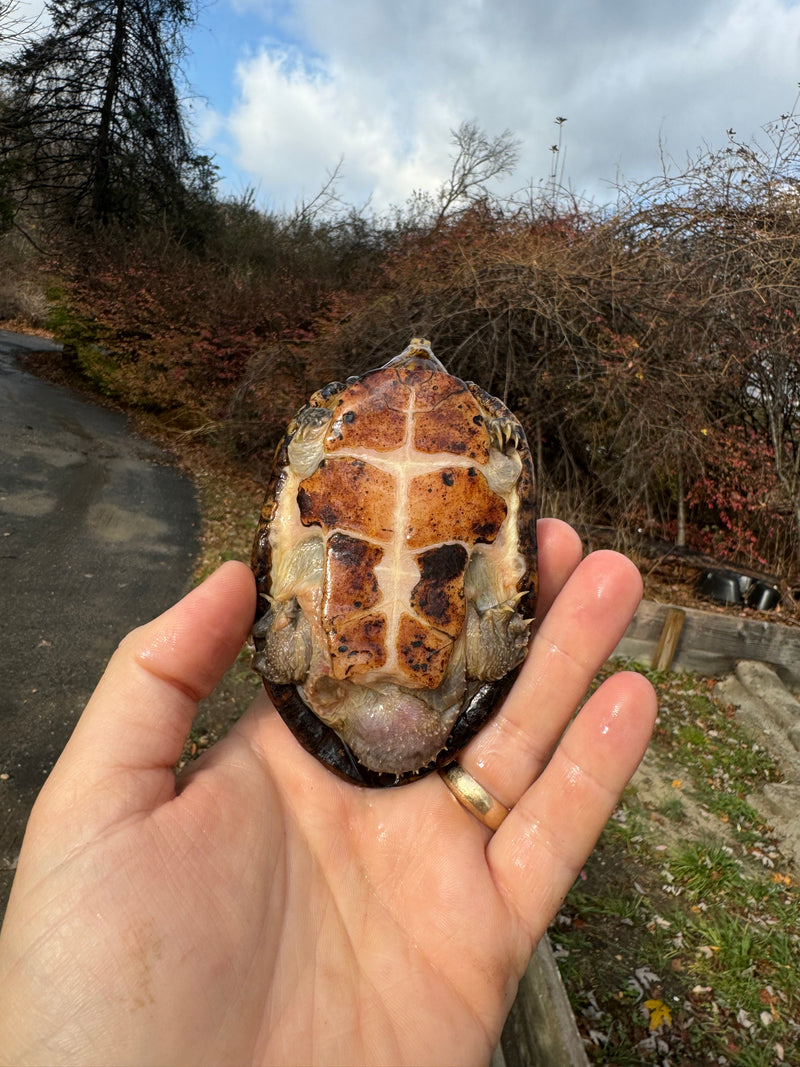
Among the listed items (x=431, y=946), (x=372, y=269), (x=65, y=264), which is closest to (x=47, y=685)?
(x=431, y=946)

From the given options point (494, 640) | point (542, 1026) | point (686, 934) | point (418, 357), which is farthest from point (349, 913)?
point (686, 934)

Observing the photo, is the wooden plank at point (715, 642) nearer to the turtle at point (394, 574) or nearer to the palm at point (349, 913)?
the turtle at point (394, 574)

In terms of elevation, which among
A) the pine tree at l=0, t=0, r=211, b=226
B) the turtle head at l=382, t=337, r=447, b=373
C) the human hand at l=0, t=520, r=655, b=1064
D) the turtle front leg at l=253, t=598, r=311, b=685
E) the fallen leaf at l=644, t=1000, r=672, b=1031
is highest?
the pine tree at l=0, t=0, r=211, b=226

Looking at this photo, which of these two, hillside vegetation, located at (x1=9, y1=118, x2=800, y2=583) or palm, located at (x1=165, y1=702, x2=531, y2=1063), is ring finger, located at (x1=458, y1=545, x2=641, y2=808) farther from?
hillside vegetation, located at (x1=9, y1=118, x2=800, y2=583)

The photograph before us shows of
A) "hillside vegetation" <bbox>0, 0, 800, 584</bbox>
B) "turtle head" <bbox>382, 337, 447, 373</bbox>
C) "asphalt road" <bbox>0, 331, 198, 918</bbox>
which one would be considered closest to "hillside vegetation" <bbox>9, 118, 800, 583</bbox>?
"hillside vegetation" <bbox>0, 0, 800, 584</bbox>

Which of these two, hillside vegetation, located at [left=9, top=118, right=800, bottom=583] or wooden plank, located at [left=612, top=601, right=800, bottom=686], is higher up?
hillside vegetation, located at [left=9, top=118, right=800, bottom=583]

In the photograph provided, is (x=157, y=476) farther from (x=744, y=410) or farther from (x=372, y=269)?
(x=744, y=410)
